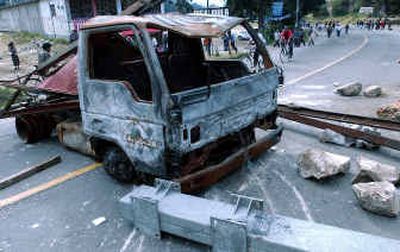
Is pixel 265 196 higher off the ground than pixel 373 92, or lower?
lower

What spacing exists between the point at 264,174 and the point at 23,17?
124 ft

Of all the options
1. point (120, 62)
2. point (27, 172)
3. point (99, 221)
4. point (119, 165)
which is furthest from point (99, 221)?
point (120, 62)

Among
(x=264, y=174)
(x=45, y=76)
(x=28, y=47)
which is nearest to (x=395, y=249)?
(x=264, y=174)

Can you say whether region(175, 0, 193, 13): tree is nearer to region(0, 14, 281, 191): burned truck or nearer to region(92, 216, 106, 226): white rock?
region(0, 14, 281, 191): burned truck

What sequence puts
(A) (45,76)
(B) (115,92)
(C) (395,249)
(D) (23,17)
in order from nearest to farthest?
1. (C) (395,249)
2. (B) (115,92)
3. (A) (45,76)
4. (D) (23,17)

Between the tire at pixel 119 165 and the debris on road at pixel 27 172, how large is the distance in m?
1.30

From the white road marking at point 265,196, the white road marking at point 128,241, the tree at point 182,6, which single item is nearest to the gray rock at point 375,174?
the white road marking at point 265,196

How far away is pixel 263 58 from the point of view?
572cm

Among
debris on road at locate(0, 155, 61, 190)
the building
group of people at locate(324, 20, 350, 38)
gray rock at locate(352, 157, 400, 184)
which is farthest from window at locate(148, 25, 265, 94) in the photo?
group of people at locate(324, 20, 350, 38)

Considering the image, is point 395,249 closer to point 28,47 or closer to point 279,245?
point 279,245

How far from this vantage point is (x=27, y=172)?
18.2 ft

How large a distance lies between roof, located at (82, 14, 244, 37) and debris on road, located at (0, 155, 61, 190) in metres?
2.25

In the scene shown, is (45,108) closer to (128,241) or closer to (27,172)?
(27,172)

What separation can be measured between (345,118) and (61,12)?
27.8 m
